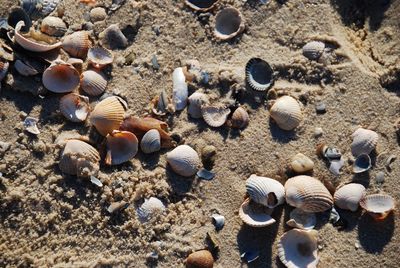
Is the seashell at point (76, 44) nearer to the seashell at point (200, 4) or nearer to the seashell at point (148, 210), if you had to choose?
the seashell at point (200, 4)

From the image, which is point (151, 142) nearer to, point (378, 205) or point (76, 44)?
point (76, 44)

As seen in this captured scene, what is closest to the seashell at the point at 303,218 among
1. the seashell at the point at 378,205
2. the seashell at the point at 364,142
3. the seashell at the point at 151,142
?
the seashell at the point at 378,205

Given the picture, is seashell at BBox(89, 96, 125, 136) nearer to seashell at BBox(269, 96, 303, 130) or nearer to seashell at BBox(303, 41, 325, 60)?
seashell at BBox(269, 96, 303, 130)

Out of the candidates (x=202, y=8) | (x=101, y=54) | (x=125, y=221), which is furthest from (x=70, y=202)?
(x=202, y=8)

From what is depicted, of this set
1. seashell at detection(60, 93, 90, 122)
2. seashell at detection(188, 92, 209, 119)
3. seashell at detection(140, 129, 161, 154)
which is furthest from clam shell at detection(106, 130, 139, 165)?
seashell at detection(188, 92, 209, 119)

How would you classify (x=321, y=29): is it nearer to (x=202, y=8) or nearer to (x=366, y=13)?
(x=366, y=13)

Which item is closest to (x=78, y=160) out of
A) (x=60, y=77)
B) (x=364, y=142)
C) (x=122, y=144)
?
(x=122, y=144)
